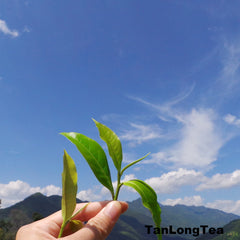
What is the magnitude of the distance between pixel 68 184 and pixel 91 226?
823mm

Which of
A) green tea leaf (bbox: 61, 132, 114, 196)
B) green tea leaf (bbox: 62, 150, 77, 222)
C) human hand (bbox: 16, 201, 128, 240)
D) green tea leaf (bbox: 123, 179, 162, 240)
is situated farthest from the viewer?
human hand (bbox: 16, 201, 128, 240)

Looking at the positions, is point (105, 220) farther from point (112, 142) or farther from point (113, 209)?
point (112, 142)

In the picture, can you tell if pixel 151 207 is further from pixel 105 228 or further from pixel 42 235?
pixel 42 235

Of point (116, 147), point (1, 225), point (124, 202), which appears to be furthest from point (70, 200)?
point (1, 225)

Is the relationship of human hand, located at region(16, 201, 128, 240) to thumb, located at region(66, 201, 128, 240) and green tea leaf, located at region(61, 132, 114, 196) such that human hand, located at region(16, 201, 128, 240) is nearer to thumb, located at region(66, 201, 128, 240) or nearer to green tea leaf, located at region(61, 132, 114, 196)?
thumb, located at region(66, 201, 128, 240)

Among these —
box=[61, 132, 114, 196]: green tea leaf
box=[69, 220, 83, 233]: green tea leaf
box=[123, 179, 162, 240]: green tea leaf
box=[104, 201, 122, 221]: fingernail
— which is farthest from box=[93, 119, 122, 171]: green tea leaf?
box=[69, 220, 83, 233]: green tea leaf

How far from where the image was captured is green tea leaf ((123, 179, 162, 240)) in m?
2.35

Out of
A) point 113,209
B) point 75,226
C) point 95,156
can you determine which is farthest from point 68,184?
point 113,209

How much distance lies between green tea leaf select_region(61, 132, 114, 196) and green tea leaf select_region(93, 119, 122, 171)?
0.28 feet

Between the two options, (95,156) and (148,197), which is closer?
(148,197)

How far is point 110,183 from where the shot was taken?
2.54 m

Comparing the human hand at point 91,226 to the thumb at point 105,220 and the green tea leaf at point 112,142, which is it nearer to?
the thumb at point 105,220

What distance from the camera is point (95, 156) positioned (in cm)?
253

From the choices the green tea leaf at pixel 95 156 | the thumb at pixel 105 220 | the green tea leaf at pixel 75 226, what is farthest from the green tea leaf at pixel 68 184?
the thumb at pixel 105 220
